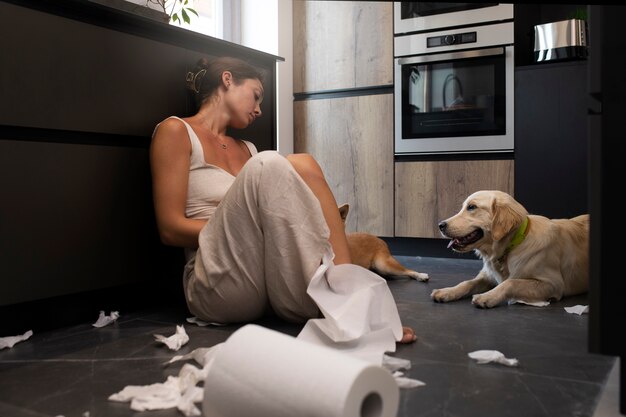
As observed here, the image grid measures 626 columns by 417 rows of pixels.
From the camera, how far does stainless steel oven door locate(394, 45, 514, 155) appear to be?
139 inches

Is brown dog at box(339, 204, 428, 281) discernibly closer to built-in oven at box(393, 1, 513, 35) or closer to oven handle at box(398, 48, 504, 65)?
oven handle at box(398, 48, 504, 65)

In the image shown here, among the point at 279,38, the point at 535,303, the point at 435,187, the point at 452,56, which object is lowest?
the point at 535,303

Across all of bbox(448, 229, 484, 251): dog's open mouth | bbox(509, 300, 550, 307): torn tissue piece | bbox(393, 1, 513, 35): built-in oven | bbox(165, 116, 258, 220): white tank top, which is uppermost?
bbox(393, 1, 513, 35): built-in oven

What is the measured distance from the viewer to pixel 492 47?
3545mm

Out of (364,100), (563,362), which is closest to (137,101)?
(563,362)

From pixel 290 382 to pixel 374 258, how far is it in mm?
2083

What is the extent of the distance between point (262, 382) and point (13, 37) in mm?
1325

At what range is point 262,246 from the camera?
1695 millimetres

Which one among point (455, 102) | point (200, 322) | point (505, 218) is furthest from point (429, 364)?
point (455, 102)

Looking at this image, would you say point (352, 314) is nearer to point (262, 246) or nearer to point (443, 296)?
point (262, 246)

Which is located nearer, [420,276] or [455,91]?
[420,276]

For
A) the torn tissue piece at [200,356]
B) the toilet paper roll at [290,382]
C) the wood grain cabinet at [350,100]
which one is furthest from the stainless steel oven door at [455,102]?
the toilet paper roll at [290,382]

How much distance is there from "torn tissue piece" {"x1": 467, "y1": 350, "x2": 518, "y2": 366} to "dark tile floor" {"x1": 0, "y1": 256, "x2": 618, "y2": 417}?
19mm

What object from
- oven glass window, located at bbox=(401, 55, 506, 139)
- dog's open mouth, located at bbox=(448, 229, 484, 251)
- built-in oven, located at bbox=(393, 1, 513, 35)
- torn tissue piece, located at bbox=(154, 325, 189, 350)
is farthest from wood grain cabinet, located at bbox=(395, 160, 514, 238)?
torn tissue piece, located at bbox=(154, 325, 189, 350)
